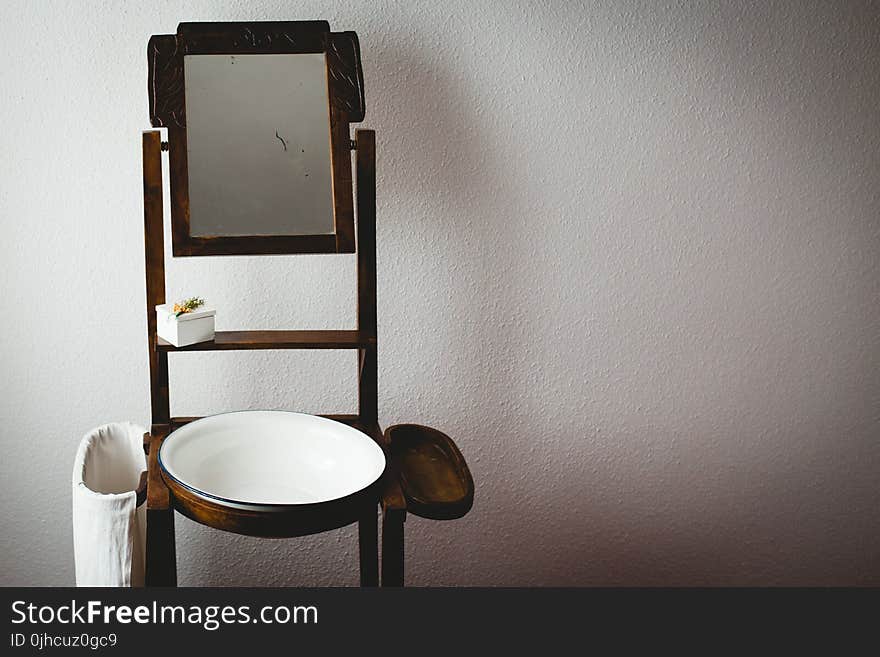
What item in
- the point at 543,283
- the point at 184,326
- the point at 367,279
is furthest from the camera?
the point at 543,283

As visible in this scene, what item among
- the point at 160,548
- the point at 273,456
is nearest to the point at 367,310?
the point at 273,456

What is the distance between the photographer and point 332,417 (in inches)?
59.2

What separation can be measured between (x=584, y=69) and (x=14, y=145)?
3.66 ft

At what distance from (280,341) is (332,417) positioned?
189mm

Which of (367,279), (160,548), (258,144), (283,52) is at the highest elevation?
(283,52)

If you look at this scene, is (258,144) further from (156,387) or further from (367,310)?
(156,387)

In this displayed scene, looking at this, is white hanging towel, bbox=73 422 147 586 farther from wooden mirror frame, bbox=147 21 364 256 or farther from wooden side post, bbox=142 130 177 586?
wooden mirror frame, bbox=147 21 364 256

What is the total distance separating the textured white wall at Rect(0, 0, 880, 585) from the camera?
5.15ft

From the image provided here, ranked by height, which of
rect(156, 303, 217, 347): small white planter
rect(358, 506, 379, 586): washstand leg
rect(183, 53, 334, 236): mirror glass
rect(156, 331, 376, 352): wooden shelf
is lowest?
rect(358, 506, 379, 586): washstand leg

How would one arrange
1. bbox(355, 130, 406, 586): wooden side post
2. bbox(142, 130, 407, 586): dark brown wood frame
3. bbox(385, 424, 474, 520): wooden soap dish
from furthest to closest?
bbox(355, 130, 406, 586): wooden side post → bbox(385, 424, 474, 520): wooden soap dish → bbox(142, 130, 407, 586): dark brown wood frame

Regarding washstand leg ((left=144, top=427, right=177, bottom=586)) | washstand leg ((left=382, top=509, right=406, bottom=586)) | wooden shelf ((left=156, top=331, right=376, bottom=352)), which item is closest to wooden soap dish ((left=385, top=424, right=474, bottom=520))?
washstand leg ((left=382, top=509, right=406, bottom=586))

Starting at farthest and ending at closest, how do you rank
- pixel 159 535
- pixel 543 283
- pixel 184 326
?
pixel 543 283 → pixel 184 326 → pixel 159 535

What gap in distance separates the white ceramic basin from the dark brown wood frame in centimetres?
5

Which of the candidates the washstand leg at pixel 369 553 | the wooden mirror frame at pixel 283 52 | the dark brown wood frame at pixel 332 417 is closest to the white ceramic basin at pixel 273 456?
the dark brown wood frame at pixel 332 417
